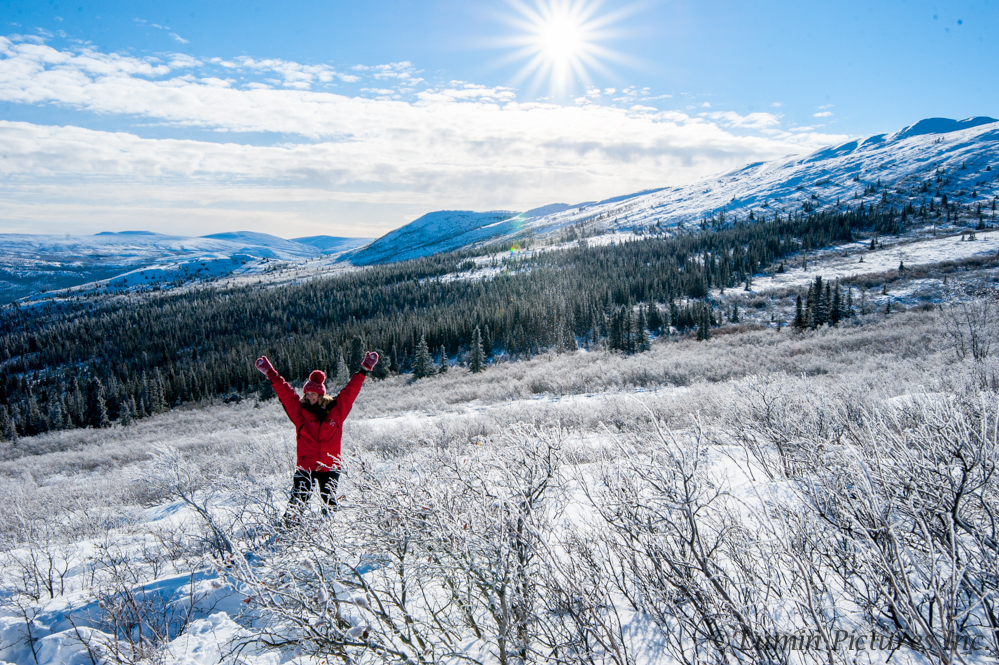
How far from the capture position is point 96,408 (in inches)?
1907

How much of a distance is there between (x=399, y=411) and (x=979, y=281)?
6441cm

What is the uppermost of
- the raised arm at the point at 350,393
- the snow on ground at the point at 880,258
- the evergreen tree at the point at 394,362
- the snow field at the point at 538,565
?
the raised arm at the point at 350,393

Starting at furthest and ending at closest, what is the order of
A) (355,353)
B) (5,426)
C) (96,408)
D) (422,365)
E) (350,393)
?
(355,353)
(96,408)
(5,426)
(422,365)
(350,393)

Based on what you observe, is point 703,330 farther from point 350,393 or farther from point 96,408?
point 96,408

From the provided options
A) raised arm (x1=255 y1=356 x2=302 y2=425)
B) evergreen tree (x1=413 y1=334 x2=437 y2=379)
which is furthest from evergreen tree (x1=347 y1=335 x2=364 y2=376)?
raised arm (x1=255 y1=356 x2=302 y2=425)

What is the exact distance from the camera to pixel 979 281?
47500mm

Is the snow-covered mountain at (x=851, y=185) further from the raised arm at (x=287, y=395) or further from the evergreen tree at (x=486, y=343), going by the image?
the raised arm at (x=287, y=395)

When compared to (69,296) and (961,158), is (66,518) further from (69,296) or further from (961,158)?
(69,296)

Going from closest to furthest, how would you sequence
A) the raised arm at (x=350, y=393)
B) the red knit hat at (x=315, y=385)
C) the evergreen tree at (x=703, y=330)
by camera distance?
the red knit hat at (x=315, y=385) < the raised arm at (x=350, y=393) < the evergreen tree at (x=703, y=330)

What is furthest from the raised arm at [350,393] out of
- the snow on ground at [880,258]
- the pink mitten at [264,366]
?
the snow on ground at [880,258]

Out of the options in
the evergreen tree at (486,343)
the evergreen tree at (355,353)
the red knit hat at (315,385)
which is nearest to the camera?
the red knit hat at (315,385)

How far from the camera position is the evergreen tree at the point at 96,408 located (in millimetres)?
44388

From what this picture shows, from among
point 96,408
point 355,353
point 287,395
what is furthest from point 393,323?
point 287,395

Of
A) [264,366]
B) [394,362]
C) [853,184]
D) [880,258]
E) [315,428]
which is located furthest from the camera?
[853,184]
